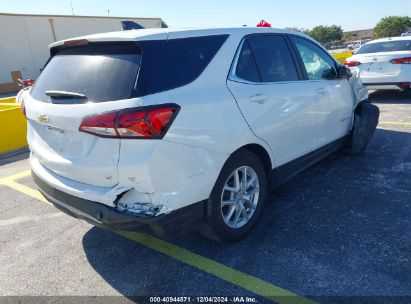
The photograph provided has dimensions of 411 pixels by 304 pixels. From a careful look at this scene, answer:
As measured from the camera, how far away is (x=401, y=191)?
4.06m

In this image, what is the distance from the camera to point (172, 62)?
2.70 meters

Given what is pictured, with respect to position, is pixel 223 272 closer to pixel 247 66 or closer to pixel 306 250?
pixel 306 250

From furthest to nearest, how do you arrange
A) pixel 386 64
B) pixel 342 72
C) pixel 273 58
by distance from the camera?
pixel 386 64 < pixel 342 72 < pixel 273 58

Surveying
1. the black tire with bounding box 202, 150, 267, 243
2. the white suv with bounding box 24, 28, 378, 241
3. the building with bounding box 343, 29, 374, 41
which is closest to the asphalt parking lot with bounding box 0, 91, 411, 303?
the black tire with bounding box 202, 150, 267, 243

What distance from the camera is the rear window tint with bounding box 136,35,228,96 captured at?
2.54 meters

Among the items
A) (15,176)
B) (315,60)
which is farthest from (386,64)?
(15,176)

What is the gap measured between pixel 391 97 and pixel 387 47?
133 cm

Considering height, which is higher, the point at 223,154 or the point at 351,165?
the point at 223,154

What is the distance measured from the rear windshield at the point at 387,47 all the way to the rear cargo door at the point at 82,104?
328 inches

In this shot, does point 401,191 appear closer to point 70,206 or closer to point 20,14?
point 70,206

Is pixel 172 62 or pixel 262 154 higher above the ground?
pixel 172 62

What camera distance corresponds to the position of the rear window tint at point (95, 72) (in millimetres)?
2545

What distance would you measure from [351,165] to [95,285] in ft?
11.8

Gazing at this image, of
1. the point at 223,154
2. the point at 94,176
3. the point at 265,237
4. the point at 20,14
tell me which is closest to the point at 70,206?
the point at 94,176
